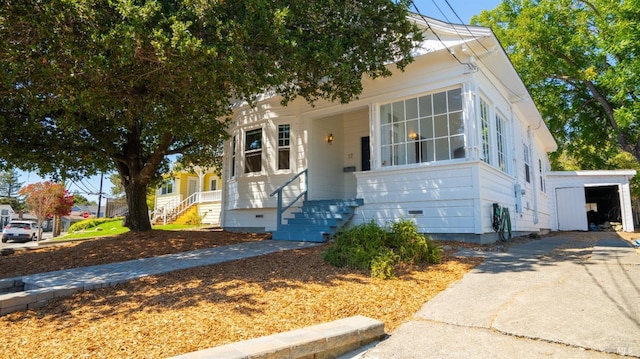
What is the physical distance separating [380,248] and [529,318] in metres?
2.56

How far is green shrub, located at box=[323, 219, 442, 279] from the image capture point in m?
5.37

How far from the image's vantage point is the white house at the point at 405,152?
820cm

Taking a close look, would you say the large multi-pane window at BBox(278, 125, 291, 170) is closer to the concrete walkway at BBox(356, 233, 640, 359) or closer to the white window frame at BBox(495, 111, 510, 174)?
the white window frame at BBox(495, 111, 510, 174)

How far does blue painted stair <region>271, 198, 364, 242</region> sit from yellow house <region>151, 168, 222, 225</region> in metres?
11.2

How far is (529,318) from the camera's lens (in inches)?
130

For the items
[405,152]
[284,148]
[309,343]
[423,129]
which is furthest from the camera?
[284,148]

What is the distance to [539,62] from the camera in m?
17.2

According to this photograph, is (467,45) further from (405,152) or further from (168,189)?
(168,189)

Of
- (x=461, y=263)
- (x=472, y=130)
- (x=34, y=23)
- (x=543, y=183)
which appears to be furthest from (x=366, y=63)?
(x=543, y=183)

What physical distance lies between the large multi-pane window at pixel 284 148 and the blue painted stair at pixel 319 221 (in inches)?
74.6

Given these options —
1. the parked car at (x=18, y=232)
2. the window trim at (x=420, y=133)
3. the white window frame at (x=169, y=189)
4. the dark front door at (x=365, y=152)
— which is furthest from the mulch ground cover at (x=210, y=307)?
the white window frame at (x=169, y=189)

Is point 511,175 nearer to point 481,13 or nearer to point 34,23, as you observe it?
point 34,23

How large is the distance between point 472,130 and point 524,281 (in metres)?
4.32

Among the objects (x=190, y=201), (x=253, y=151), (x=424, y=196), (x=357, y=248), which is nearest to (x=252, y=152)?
(x=253, y=151)
